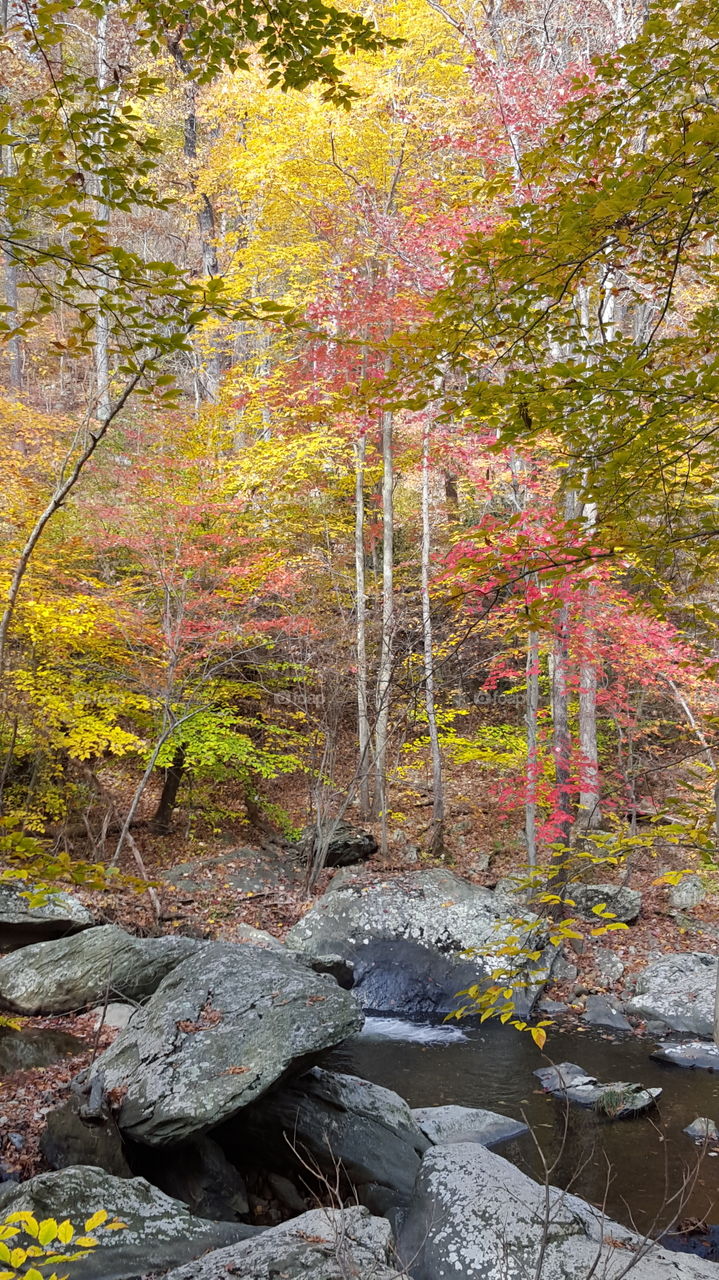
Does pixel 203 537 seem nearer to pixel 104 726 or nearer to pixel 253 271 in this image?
pixel 104 726

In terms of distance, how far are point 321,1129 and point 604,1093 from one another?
2.49 meters

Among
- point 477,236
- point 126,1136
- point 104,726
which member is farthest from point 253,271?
point 126,1136

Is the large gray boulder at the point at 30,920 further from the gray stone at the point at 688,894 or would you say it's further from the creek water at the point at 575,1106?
the gray stone at the point at 688,894

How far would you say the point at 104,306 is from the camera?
7.95 ft

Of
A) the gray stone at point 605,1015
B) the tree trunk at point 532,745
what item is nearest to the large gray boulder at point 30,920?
the gray stone at point 605,1015

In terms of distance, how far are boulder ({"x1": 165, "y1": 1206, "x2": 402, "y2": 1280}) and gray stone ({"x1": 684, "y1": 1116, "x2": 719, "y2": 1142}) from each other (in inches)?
122

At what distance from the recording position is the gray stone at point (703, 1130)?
5.64 metres

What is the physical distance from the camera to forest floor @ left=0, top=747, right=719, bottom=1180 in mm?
6105

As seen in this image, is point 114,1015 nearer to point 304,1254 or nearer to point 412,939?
point 412,939

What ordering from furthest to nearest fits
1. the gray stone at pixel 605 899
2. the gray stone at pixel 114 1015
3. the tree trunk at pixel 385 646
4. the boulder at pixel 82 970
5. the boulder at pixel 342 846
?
the boulder at pixel 342 846 → the tree trunk at pixel 385 646 → the gray stone at pixel 605 899 → the boulder at pixel 82 970 → the gray stone at pixel 114 1015

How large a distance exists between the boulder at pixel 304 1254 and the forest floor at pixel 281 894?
194cm

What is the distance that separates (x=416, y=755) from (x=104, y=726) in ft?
22.9

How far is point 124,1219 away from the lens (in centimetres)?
394

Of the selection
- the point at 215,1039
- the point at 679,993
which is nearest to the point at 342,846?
the point at 679,993
